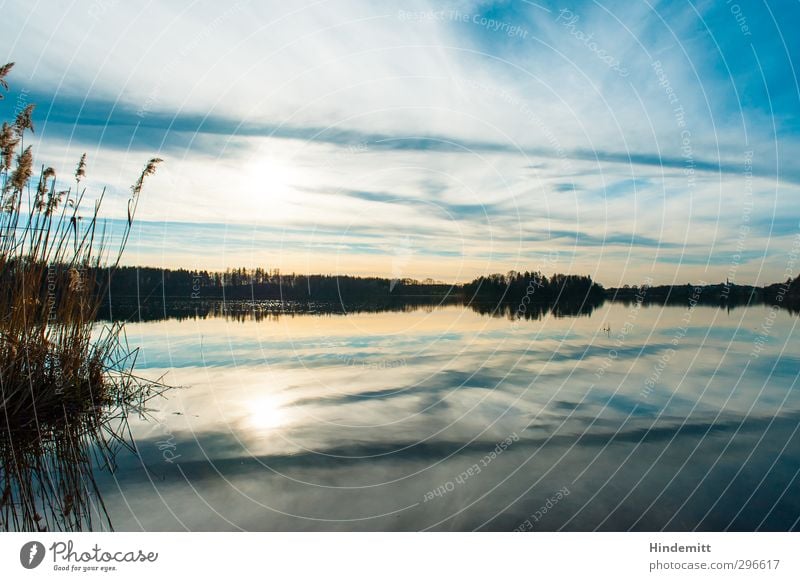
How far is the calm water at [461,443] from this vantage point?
4.22 meters

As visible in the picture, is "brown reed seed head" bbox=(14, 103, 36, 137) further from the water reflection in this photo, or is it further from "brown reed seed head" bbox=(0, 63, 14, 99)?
the water reflection

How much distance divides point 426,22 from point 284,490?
6.18 meters

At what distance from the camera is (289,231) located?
10.6 m
